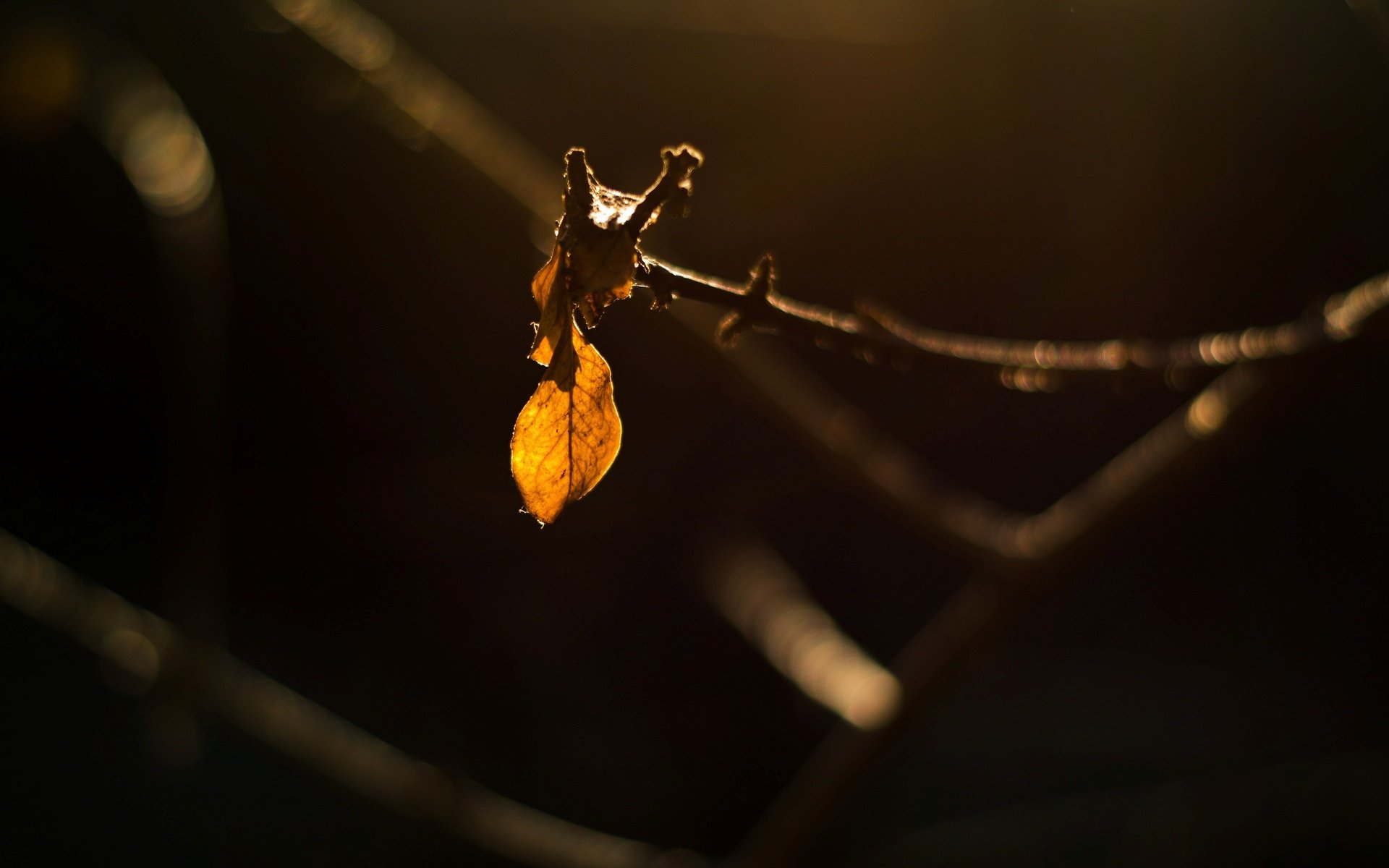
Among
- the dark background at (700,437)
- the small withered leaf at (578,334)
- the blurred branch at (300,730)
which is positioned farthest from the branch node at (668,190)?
the dark background at (700,437)

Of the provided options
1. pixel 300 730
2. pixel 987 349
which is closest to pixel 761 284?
pixel 987 349

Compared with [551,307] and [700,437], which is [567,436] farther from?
[700,437]

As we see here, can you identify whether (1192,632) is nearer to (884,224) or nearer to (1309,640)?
(1309,640)

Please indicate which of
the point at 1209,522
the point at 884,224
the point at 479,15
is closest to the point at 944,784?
the point at 1209,522

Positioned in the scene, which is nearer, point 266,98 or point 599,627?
point 266,98

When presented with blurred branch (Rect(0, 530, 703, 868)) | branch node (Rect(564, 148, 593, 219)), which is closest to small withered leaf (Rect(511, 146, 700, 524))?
branch node (Rect(564, 148, 593, 219))

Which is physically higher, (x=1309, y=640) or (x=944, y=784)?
(x=1309, y=640)
